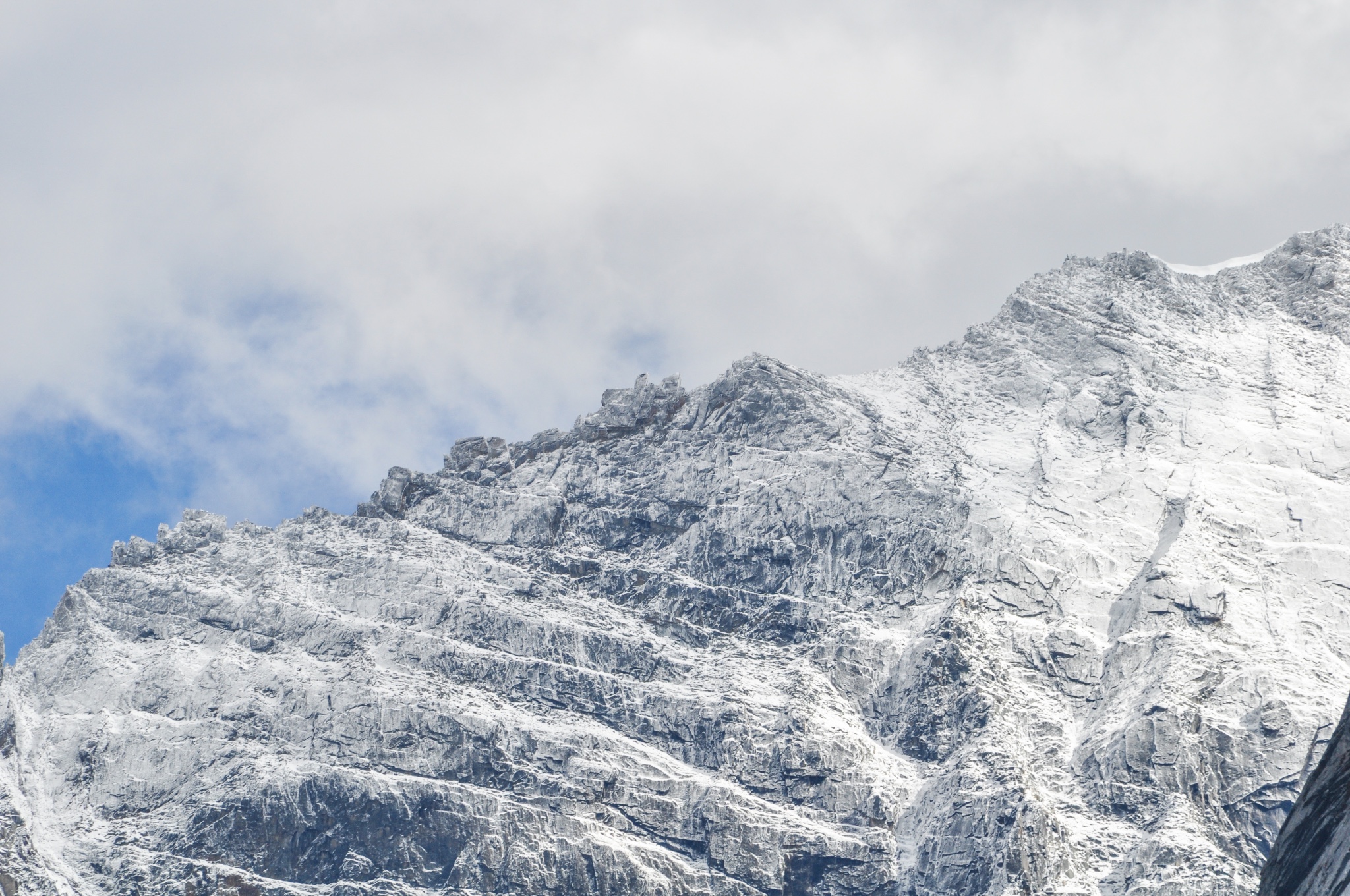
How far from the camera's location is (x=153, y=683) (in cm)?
19025

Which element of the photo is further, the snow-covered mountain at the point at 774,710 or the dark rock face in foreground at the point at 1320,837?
the snow-covered mountain at the point at 774,710

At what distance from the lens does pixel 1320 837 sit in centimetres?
4309

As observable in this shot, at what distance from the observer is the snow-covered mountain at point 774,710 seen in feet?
530

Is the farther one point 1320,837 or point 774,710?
point 774,710

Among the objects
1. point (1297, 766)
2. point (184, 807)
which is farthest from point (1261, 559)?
point (184, 807)

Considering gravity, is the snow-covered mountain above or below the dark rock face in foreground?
above

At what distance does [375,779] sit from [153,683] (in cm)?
3138

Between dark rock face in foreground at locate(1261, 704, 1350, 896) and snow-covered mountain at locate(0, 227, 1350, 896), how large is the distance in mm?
109085

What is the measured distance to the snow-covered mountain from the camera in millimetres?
161500

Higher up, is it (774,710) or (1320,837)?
(774,710)

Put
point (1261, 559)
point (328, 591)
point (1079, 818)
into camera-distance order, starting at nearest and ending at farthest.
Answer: point (1079, 818), point (1261, 559), point (328, 591)

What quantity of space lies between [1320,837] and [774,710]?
13279 cm

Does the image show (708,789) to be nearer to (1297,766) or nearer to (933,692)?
(933,692)

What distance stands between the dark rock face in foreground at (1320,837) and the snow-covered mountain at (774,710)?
109 m
